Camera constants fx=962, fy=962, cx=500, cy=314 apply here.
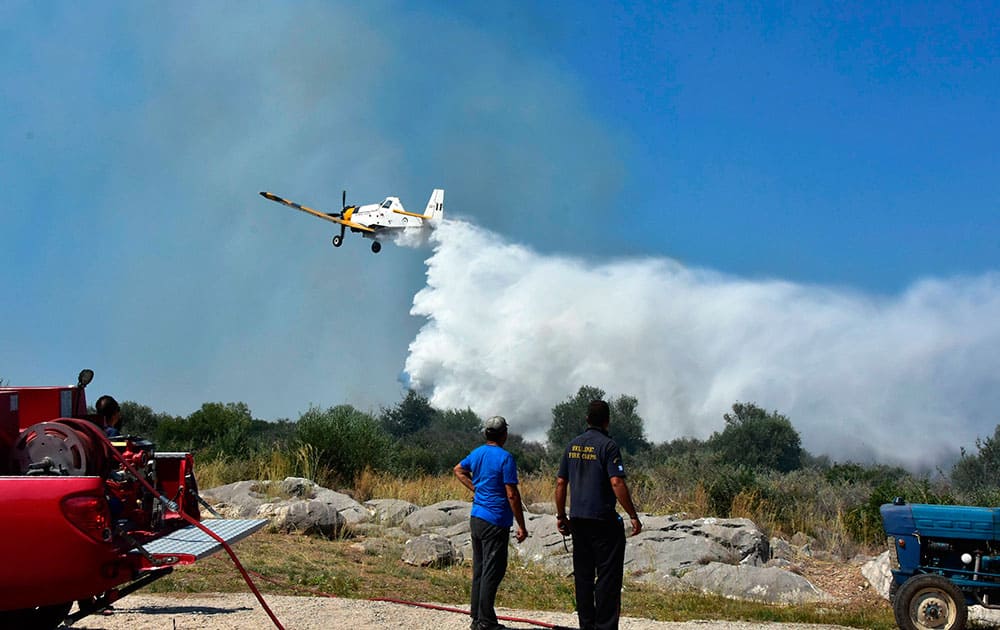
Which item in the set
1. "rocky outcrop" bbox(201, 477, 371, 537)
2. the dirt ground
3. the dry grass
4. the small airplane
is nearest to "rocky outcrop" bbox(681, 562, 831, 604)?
the dry grass

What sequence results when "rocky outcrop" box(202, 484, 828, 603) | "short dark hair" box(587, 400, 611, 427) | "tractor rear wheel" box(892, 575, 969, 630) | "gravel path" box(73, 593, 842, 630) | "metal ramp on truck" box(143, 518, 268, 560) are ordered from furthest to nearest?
"rocky outcrop" box(202, 484, 828, 603) < "tractor rear wheel" box(892, 575, 969, 630) < "gravel path" box(73, 593, 842, 630) < "short dark hair" box(587, 400, 611, 427) < "metal ramp on truck" box(143, 518, 268, 560)

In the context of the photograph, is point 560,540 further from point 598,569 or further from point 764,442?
point 764,442

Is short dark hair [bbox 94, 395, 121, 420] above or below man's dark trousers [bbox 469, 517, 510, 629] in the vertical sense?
above

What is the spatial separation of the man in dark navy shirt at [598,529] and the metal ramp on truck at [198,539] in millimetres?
2867

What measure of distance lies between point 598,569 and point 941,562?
470cm

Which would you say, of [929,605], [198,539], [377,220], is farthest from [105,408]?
[377,220]

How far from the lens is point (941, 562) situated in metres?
11.0

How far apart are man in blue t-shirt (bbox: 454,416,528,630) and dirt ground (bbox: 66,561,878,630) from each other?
869mm

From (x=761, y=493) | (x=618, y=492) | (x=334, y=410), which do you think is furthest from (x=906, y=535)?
(x=334, y=410)

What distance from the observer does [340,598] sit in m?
11.6

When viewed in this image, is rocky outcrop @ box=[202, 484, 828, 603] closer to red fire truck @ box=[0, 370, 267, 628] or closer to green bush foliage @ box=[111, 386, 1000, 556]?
green bush foliage @ box=[111, 386, 1000, 556]

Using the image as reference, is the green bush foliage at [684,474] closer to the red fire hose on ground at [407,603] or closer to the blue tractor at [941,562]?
the blue tractor at [941,562]

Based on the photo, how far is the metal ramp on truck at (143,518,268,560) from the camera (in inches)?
272

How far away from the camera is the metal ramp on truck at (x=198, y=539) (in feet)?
22.6
